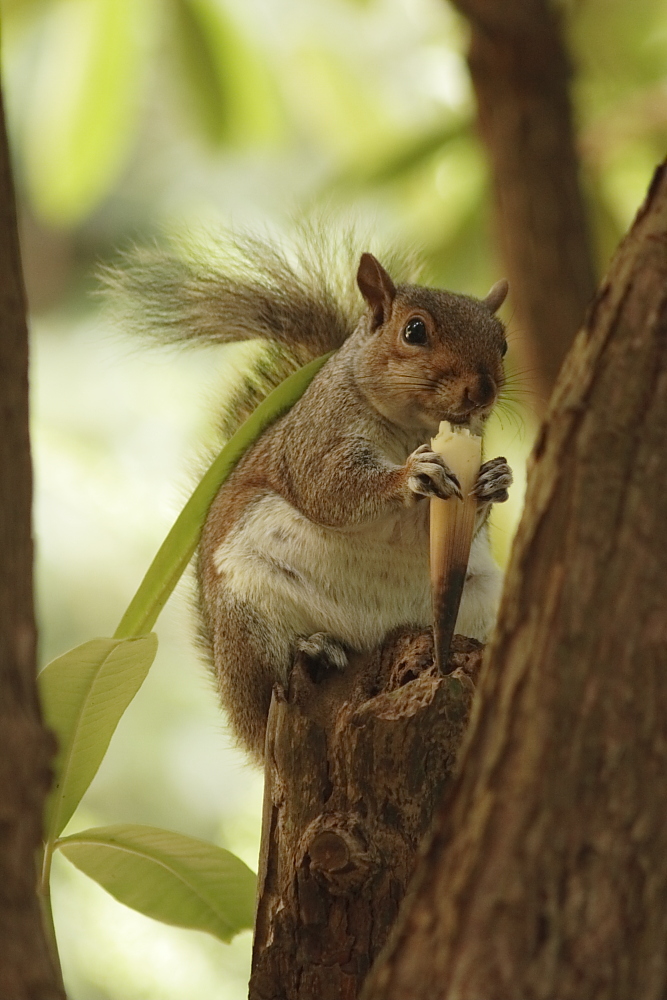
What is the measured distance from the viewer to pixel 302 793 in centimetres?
120

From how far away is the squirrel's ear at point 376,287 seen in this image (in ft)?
5.30

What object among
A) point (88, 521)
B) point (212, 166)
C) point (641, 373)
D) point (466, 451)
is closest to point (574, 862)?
point (641, 373)

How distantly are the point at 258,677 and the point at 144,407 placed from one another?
1.84 metres

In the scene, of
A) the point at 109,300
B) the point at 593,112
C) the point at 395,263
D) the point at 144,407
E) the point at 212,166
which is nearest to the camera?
the point at 109,300

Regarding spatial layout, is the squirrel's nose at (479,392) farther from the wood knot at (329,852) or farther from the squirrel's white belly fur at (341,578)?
the wood knot at (329,852)

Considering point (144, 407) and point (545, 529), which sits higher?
point (144, 407)

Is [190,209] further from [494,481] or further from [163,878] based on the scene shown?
[163,878]

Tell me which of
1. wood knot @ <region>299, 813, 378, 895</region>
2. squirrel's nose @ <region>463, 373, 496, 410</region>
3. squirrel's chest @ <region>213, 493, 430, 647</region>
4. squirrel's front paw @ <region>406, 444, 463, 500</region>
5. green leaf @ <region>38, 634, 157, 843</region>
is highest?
squirrel's nose @ <region>463, 373, 496, 410</region>

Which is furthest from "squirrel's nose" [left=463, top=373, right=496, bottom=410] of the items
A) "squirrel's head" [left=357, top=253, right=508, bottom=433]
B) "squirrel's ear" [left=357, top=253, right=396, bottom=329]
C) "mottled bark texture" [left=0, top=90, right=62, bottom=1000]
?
"mottled bark texture" [left=0, top=90, right=62, bottom=1000]

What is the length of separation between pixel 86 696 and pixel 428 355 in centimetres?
64

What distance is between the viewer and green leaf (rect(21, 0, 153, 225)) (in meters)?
2.03

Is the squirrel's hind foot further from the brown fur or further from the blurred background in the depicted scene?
the blurred background

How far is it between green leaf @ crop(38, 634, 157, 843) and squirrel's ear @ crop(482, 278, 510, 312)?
2.55 feet

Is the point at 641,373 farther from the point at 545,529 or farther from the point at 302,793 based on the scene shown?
the point at 302,793
